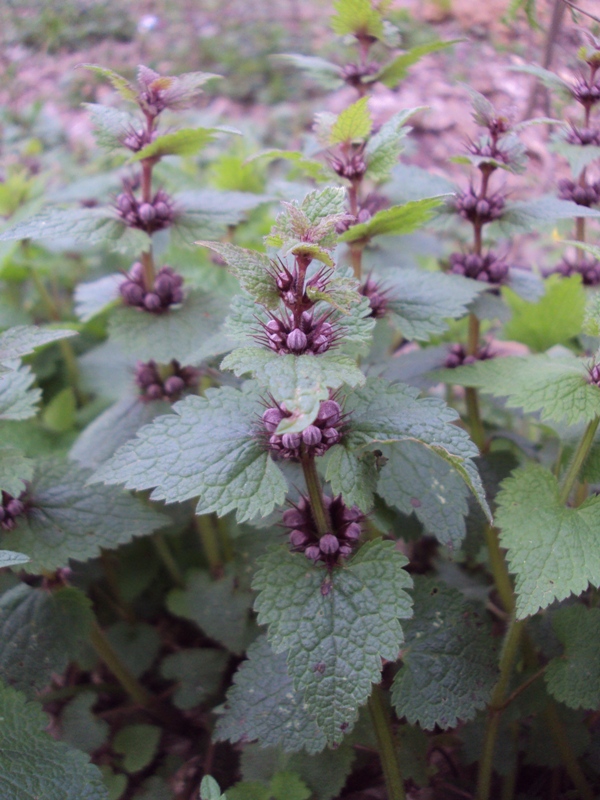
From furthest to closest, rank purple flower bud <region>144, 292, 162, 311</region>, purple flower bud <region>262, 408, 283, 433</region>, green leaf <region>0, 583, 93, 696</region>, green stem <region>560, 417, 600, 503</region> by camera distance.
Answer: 1. purple flower bud <region>144, 292, 162, 311</region>
2. green leaf <region>0, 583, 93, 696</region>
3. green stem <region>560, 417, 600, 503</region>
4. purple flower bud <region>262, 408, 283, 433</region>

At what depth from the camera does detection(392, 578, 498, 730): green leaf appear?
4.87ft

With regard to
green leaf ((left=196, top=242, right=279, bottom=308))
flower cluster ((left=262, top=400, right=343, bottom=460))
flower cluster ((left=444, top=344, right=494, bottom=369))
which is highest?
green leaf ((left=196, top=242, right=279, bottom=308))

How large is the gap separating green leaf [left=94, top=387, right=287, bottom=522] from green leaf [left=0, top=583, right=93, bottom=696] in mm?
593

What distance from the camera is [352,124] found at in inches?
63.7

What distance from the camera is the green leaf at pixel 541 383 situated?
1.46 m

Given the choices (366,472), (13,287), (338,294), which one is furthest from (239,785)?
(13,287)

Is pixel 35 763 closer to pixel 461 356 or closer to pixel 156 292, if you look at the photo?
pixel 156 292

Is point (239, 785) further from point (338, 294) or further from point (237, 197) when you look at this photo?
point (237, 197)

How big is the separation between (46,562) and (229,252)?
3.28 feet

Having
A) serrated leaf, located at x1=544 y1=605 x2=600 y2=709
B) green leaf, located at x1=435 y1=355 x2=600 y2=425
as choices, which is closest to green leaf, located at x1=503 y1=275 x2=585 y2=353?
green leaf, located at x1=435 y1=355 x2=600 y2=425

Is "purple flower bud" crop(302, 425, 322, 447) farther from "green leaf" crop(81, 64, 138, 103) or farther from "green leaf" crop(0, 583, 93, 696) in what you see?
"green leaf" crop(81, 64, 138, 103)

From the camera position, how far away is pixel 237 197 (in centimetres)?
206

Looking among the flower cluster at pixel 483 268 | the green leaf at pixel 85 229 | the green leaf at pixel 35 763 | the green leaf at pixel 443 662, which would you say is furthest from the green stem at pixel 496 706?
the green leaf at pixel 85 229

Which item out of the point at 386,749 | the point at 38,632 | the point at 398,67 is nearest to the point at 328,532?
the point at 386,749
